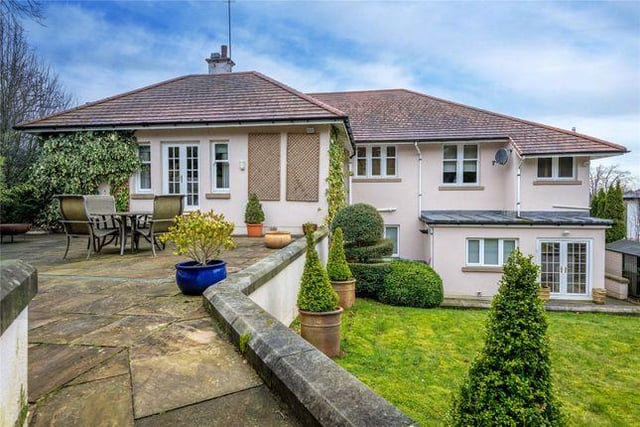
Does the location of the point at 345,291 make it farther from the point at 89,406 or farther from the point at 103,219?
the point at 89,406

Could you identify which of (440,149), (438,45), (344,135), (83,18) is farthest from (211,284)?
(440,149)

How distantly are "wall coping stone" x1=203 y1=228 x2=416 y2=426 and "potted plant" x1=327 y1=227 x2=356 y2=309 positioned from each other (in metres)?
4.88

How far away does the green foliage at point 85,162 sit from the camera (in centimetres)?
1107

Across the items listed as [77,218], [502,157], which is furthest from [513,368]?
[502,157]

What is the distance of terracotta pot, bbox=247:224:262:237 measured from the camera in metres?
10.4

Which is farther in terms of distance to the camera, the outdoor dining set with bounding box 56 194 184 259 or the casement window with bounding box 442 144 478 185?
the casement window with bounding box 442 144 478 185

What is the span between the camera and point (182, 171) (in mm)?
11273

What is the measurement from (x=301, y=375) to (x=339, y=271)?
6.57 meters

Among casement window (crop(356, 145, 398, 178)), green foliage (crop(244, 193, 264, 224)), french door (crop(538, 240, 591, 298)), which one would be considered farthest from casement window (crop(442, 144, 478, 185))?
green foliage (crop(244, 193, 264, 224))

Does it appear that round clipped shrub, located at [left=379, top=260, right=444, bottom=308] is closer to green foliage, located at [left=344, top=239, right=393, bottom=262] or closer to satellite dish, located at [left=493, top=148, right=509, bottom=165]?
green foliage, located at [left=344, top=239, right=393, bottom=262]

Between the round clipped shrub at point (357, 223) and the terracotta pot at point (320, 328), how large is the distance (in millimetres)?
5041

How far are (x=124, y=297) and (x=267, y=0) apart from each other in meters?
7.95

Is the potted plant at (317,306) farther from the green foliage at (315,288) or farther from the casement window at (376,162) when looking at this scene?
the casement window at (376,162)

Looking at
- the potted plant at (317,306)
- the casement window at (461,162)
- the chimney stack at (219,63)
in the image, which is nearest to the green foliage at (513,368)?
the potted plant at (317,306)
